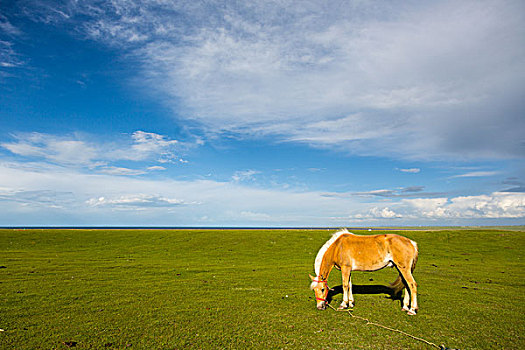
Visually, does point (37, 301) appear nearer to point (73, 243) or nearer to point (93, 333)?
point (93, 333)

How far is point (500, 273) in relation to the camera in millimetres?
20828

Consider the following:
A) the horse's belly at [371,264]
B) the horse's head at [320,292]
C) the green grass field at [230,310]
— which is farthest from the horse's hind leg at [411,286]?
the horse's head at [320,292]

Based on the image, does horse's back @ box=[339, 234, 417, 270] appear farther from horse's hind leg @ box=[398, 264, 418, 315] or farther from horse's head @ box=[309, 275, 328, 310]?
horse's head @ box=[309, 275, 328, 310]

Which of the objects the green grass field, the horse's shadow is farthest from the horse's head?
the horse's shadow

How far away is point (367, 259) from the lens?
11078 mm

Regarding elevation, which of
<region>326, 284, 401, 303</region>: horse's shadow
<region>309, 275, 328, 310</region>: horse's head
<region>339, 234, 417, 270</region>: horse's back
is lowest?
<region>326, 284, 401, 303</region>: horse's shadow

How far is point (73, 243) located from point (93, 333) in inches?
1490

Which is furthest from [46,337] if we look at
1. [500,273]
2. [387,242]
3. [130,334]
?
[500,273]

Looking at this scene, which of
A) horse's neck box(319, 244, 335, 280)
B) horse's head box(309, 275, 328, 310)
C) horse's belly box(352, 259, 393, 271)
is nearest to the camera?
horse's belly box(352, 259, 393, 271)

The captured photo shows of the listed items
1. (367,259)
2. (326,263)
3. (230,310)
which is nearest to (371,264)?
(367,259)

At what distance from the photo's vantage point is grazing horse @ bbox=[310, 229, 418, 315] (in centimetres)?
1069

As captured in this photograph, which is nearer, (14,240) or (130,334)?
(130,334)

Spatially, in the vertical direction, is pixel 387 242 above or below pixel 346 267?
above

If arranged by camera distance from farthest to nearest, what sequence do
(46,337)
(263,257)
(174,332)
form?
(263,257)
(174,332)
(46,337)
